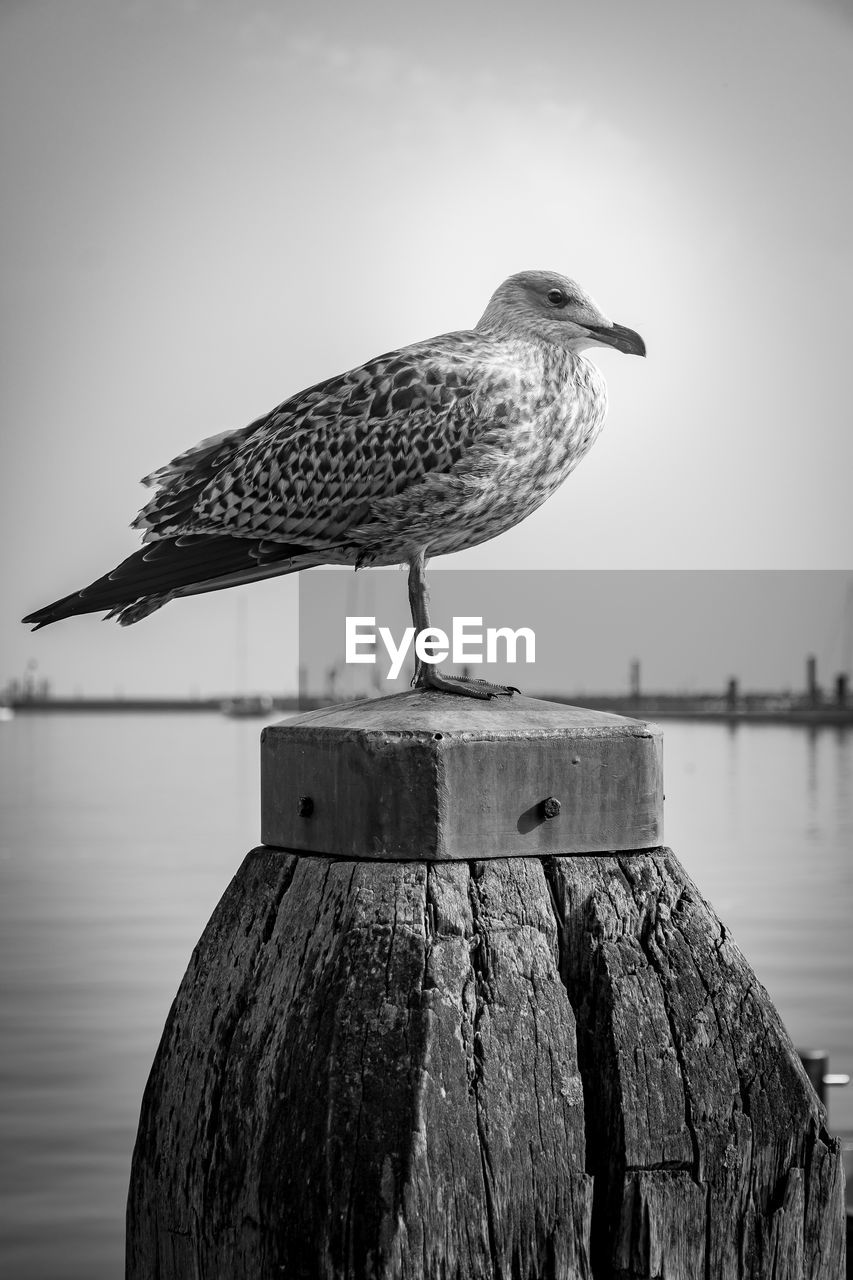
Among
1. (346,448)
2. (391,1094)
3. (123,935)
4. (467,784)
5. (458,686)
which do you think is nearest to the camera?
(391,1094)

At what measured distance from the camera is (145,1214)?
3.00m

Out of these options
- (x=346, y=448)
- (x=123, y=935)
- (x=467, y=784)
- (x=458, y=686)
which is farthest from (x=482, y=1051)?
(x=123, y=935)

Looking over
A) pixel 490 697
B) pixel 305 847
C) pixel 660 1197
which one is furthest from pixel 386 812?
pixel 660 1197

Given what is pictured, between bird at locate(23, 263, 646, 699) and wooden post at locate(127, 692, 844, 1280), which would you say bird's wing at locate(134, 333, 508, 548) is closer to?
bird at locate(23, 263, 646, 699)

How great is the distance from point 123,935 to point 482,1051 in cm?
1583

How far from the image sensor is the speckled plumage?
371 cm

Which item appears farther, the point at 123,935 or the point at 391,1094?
the point at 123,935

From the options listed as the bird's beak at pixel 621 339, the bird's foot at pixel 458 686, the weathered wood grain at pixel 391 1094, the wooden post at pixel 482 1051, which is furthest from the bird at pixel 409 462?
the weathered wood grain at pixel 391 1094

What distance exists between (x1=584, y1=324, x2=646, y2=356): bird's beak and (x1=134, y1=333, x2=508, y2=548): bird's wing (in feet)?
1.05

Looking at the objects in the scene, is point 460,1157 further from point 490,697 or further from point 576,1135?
point 490,697

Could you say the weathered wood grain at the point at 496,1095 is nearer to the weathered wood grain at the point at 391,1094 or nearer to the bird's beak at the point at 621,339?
the weathered wood grain at the point at 391,1094

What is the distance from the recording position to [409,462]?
3801 millimetres

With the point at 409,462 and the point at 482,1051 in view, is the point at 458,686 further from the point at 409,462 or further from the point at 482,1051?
the point at 482,1051

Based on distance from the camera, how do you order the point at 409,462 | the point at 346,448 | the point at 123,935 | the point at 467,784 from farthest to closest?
the point at 123,935
the point at 346,448
the point at 409,462
the point at 467,784
